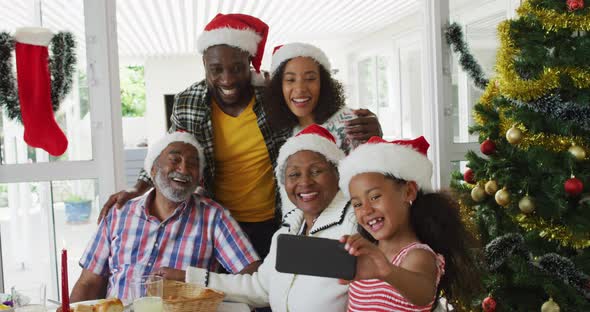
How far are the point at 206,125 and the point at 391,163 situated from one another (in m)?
1.06

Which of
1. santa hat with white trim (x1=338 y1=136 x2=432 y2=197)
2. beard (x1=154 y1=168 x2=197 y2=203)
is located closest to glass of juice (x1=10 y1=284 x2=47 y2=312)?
beard (x1=154 y1=168 x2=197 y2=203)

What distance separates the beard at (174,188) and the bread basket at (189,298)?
1.44 feet

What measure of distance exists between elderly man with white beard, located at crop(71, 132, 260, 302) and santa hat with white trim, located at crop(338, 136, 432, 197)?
0.68 metres

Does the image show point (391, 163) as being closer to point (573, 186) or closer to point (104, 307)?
point (104, 307)

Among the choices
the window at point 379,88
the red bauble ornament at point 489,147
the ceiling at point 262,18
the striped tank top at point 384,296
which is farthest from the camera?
the window at point 379,88

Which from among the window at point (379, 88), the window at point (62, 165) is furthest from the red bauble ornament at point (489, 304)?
the window at point (379, 88)

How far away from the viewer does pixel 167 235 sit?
2.09m

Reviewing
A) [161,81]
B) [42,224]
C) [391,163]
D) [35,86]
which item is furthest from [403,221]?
[161,81]

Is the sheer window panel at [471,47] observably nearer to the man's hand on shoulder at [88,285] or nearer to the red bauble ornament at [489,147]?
the red bauble ornament at [489,147]

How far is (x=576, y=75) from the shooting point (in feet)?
7.00

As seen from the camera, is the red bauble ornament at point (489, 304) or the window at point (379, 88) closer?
the red bauble ornament at point (489, 304)

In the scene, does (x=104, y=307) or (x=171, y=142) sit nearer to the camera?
(x=104, y=307)

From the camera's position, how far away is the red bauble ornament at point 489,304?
7.63 ft

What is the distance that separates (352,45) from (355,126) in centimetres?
968
